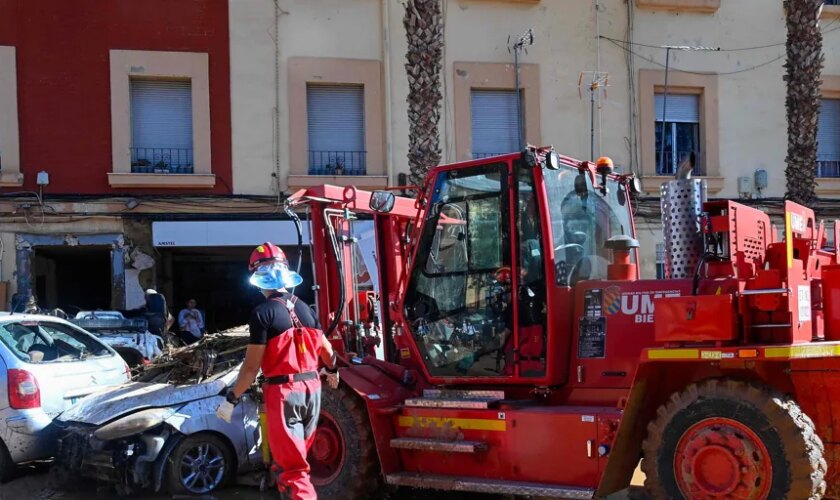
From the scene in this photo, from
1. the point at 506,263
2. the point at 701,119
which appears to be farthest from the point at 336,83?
the point at 506,263

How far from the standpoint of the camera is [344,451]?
5.88 metres

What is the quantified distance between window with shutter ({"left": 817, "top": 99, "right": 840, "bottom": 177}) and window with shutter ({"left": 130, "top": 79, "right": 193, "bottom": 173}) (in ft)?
41.4

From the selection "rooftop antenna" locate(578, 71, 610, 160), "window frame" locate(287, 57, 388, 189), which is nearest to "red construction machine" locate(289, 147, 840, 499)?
"window frame" locate(287, 57, 388, 189)

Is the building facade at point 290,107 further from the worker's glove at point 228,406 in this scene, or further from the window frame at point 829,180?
the worker's glove at point 228,406

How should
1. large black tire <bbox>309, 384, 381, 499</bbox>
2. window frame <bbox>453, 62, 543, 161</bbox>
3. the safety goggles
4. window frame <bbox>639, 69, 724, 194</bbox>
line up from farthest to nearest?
window frame <bbox>639, 69, 724, 194</bbox>, window frame <bbox>453, 62, 543, 161</bbox>, large black tire <bbox>309, 384, 381, 499</bbox>, the safety goggles

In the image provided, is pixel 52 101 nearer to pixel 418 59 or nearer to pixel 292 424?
pixel 418 59

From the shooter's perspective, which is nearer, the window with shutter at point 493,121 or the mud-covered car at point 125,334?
the mud-covered car at point 125,334

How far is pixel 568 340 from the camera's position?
17.9 ft

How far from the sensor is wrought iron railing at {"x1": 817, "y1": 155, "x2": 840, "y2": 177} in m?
16.0

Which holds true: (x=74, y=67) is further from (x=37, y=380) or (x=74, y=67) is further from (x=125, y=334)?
(x=37, y=380)

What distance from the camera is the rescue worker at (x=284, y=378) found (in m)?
4.87

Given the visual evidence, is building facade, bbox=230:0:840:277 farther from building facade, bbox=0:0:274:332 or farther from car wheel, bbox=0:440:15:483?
car wheel, bbox=0:440:15:483

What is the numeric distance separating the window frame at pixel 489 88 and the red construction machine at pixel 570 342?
7.99 meters

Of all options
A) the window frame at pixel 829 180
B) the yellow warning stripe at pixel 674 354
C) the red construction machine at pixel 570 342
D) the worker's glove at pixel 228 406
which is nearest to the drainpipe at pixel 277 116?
the red construction machine at pixel 570 342
